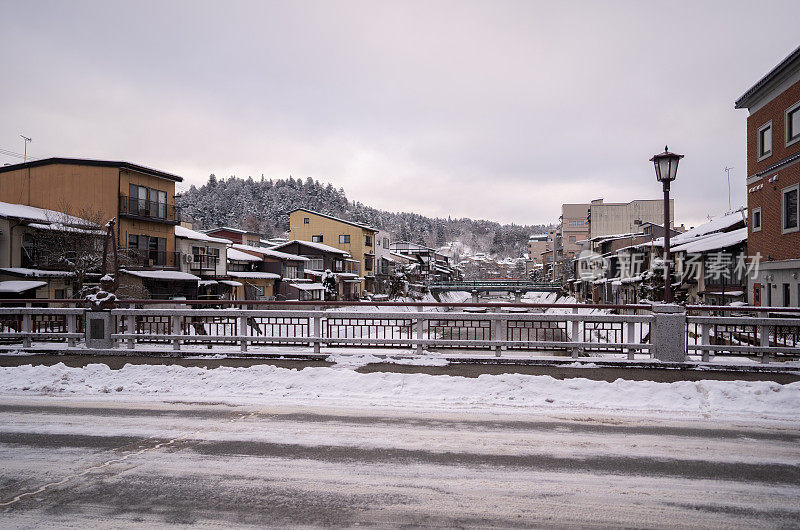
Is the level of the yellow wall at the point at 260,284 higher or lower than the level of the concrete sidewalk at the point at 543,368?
higher

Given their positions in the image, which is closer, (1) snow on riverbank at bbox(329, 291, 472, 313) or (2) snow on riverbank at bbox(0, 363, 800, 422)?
(2) snow on riverbank at bbox(0, 363, 800, 422)

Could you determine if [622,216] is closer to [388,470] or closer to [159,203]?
[159,203]

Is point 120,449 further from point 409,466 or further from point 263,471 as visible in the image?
point 409,466

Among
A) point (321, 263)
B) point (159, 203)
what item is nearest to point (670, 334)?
point (159, 203)

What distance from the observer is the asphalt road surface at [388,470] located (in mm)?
4070

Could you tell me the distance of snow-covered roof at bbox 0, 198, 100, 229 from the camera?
1073 inches

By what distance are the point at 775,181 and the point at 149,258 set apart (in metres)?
41.8

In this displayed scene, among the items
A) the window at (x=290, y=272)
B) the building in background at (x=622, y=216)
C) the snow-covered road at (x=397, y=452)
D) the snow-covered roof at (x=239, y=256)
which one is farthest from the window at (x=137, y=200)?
the building in background at (x=622, y=216)

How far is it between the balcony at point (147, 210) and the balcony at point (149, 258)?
2637mm

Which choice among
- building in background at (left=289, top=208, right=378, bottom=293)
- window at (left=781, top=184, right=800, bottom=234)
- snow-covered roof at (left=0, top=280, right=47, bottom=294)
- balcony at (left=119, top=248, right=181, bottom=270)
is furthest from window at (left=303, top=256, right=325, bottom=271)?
window at (left=781, top=184, right=800, bottom=234)

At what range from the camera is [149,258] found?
3650cm

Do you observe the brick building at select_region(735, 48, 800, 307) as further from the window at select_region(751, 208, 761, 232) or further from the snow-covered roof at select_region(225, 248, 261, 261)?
the snow-covered roof at select_region(225, 248, 261, 261)

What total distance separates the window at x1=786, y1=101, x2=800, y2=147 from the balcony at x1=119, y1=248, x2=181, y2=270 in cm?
3985

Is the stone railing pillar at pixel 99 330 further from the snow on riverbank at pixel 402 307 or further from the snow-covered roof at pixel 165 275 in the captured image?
the snow-covered roof at pixel 165 275
